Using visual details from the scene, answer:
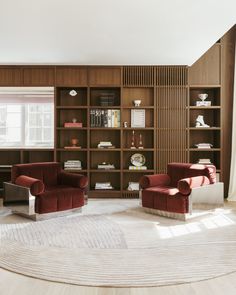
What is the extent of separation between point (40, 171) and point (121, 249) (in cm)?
233

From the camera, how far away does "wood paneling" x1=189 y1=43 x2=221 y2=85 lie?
5.91 m

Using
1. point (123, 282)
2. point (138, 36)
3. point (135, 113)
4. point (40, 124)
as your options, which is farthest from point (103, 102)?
point (123, 282)

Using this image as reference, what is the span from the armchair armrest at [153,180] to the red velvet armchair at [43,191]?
3.04ft

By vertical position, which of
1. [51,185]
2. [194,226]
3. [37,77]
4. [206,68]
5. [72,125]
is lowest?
[194,226]

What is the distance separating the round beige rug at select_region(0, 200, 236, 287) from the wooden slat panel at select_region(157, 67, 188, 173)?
1.65 metres

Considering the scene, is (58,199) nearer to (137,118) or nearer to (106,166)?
(106,166)

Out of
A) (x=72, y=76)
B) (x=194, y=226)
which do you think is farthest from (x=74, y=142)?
(x=194, y=226)

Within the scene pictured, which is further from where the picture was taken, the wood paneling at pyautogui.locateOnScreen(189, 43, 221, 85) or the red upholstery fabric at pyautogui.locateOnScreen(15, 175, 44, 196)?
the wood paneling at pyautogui.locateOnScreen(189, 43, 221, 85)

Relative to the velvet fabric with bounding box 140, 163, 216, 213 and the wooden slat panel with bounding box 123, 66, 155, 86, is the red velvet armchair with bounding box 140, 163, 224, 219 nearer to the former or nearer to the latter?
the velvet fabric with bounding box 140, 163, 216, 213

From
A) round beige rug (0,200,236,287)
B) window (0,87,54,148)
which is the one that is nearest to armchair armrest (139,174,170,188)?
round beige rug (0,200,236,287)

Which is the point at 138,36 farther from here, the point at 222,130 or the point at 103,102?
the point at 222,130

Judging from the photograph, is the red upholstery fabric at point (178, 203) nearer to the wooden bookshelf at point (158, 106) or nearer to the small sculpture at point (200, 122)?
the wooden bookshelf at point (158, 106)

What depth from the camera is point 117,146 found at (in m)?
6.18

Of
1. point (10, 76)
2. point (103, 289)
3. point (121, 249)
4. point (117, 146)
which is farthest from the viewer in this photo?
point (117, 146)
